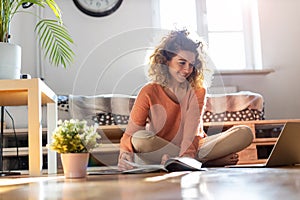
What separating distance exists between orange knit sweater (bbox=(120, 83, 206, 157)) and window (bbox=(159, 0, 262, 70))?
4.36ft

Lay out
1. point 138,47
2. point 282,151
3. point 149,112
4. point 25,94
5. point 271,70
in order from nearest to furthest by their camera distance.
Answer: point 282,151
point 25,94
point 149,112
point 138,47
point 271,70

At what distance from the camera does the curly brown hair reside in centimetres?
169

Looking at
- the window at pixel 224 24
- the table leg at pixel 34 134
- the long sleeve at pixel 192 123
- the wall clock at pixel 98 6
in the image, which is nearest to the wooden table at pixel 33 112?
the table leg at pixel 34 134

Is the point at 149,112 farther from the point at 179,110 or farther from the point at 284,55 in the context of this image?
the point at 284,55

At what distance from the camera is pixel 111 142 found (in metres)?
2.33

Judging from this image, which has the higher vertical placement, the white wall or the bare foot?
the white wall

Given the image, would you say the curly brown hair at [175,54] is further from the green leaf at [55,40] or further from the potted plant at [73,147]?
the potted plant at [73,147]

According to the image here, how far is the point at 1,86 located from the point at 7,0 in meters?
0.29

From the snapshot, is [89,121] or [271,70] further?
[271,70]

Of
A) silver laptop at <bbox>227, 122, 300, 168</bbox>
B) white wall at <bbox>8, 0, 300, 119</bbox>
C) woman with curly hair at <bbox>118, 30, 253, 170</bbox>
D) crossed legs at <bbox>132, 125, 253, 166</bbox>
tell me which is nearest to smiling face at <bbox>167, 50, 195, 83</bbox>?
woman with curly hair at <bbox>118, 30, 253, 170</bbox>

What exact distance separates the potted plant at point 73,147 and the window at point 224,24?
2119 mm

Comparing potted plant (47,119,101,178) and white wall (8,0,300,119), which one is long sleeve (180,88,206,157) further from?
white wall (8,0,300,119)

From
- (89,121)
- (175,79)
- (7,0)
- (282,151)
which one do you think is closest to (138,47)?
(89,121)

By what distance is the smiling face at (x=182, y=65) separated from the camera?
168cm
